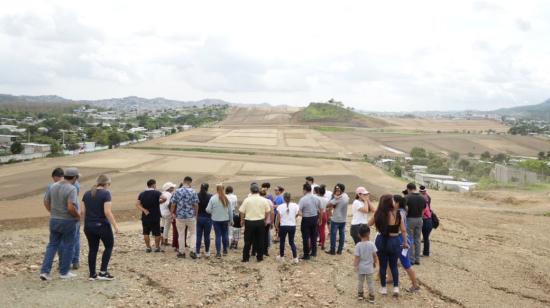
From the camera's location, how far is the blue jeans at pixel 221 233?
31.8 feet

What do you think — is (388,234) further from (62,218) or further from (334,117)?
(334,117)

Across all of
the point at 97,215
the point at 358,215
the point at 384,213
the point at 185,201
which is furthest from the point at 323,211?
the point at 97,215

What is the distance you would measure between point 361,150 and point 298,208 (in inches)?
2187

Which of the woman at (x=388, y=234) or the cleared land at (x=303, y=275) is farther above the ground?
the woman at (x=388, y=234)

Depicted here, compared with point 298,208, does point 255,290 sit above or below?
below

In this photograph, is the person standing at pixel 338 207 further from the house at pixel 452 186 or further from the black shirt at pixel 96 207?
the house at pixel 452 186

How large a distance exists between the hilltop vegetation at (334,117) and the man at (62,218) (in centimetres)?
11231

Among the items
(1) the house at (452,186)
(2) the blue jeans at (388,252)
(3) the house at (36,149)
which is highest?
(2) the blue jeans at (388,252)

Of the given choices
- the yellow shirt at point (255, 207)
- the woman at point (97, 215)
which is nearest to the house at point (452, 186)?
the yellow shirt at point (255, 207)

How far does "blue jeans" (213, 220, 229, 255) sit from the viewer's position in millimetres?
9695

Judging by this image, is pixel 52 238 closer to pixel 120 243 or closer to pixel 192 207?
pixel 192 207

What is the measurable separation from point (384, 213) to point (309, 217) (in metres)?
2.53

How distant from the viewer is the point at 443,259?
10.3 metres

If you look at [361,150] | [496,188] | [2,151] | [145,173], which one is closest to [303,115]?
[361,150]
